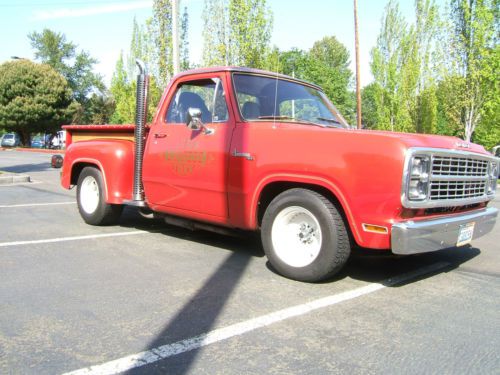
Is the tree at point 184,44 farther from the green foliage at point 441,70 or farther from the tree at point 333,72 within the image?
the tree at point 333,72

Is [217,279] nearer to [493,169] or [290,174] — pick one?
[290,174]

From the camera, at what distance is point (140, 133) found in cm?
568

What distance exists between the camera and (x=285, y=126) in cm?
463

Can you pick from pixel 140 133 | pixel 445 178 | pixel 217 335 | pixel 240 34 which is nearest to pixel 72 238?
pixel 140 133

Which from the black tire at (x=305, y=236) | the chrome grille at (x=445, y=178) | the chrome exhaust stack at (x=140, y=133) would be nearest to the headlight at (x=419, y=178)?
the chrome grille at (x=445, y=178)

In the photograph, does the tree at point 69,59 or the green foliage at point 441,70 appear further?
the tree at point 69,59

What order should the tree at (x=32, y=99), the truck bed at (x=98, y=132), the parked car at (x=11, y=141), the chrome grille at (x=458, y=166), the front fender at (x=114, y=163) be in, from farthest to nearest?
the parked car at (x=11, y=141) < the tree at (x=32, y=99) < the truck bed at (x=98, y=132) < the front fender at (x=114, y=163) < the chrome grille at (x=458, y=166)

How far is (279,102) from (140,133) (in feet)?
5.84

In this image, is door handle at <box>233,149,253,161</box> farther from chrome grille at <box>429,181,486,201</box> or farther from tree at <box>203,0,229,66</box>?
tree at <box>203,0,229,66</box>

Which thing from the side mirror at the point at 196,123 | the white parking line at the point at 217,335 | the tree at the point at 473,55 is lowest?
the white parking line at the point at 217,335

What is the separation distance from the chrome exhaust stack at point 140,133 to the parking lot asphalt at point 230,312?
1.98 feet

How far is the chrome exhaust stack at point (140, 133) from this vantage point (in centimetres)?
570

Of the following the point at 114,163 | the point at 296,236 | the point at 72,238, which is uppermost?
the point at 114,163

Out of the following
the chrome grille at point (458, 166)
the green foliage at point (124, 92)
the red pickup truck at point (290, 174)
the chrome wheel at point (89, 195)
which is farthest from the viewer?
the green foliage at point (124, 92)
